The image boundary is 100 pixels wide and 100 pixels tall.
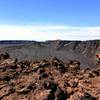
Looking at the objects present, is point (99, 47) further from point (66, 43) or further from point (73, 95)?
point (73, 95)

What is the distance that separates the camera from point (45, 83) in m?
16.7

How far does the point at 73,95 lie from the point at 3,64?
7815 mm

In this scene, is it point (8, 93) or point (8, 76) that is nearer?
point (8, 93)

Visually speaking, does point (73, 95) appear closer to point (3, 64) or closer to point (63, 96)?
point (63, 96)

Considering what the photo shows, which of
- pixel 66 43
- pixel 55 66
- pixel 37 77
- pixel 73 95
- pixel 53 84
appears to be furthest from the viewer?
pixel 66 43

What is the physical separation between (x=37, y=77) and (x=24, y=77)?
100 centimetres

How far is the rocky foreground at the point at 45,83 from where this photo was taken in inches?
623

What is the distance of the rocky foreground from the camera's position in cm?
1584

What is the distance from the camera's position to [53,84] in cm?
1692

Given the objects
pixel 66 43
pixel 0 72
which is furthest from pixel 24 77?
pixel 66 43

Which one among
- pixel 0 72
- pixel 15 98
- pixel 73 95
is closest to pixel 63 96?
pixel 73 95

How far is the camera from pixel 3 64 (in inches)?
861

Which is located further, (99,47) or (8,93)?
(99,47)

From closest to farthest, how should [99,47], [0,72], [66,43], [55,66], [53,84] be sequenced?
1. [53,84]
2. [0,72]
3. [55,66]
4. [99,47]
5. [66,43]
